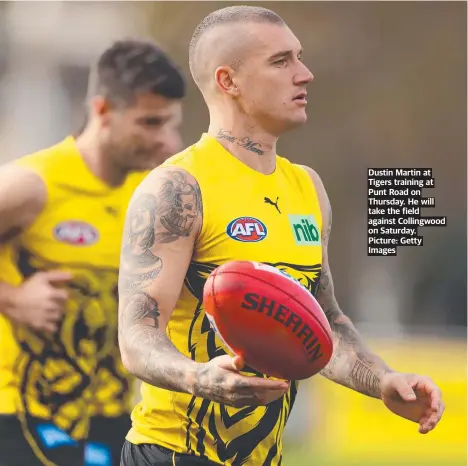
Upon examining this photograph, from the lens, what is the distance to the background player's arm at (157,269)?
2441 mm

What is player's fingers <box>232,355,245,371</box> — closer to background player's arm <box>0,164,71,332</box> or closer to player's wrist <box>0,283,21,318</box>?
background player's arm <box>0,164,71,332</box>

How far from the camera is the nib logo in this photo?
296cm

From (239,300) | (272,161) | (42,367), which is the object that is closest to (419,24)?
(42,367)

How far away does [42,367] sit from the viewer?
14.6ft

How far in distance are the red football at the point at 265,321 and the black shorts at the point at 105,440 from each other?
2.52 m

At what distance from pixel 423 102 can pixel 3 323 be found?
663 centimetres

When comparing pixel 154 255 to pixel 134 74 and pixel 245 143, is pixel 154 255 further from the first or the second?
pixel 134 74

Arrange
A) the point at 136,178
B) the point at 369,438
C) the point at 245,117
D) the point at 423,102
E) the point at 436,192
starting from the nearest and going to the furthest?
the point at 245,117 → the point at 136,178 → the point at 369,438 → the point at 436,192 → the point at 423,102

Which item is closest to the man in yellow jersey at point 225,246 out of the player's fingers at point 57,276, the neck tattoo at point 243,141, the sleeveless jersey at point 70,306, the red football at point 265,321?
the neck tattoo at point 243,141

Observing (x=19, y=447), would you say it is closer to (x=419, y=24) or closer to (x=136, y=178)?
(x=136, y=178)

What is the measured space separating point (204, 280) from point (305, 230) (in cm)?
40

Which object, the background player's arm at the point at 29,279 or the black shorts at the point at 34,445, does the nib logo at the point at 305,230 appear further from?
the black shorts at the point at 34,445

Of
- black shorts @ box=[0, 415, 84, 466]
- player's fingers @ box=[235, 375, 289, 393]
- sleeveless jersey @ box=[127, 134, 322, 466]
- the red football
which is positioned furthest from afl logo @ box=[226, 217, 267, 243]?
black shorts @ box=[0, 415, 84, 466]

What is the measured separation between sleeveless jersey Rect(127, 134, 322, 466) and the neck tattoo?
0.05 m
